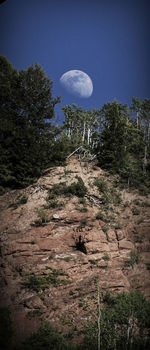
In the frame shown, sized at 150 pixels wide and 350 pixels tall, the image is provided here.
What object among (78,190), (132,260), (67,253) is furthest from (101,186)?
(67,253)

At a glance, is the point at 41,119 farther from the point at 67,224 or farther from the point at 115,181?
the point at 67,224

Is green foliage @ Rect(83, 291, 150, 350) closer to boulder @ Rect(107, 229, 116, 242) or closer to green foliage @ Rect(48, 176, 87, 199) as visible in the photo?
boulder @ Rect(107, 229, 116, 242)

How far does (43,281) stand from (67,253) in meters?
Result: 2.02

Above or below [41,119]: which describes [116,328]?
below

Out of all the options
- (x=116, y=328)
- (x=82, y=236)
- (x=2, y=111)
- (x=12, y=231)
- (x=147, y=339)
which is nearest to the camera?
(x=147, y=339)

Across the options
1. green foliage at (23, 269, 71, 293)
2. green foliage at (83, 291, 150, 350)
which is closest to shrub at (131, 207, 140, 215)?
green foliage at (83, 291, 150, 350)

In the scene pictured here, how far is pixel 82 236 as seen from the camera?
31.6 feet

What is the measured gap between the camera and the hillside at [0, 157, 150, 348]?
267 inches

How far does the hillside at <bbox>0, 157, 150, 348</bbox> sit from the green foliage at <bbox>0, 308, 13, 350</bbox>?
0.74 feet

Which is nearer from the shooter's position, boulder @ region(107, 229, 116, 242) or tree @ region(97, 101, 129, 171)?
boulder @ region(107, 229, 116, 242)

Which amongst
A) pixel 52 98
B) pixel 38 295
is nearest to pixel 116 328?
pixel 38 295

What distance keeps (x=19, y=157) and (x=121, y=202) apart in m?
11.1

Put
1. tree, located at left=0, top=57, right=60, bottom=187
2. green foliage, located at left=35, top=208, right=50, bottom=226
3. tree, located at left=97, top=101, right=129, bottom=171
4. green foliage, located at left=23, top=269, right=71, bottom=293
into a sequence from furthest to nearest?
tree, located at left=97, top=101, right=129, bottom=171, tree, located at left=0, top=57, right=60, bottom=187, green foliage, located at left=35, top=208, right=50, bottom=226, green foliage, located at left=23, top=269, right=71, bottom=293

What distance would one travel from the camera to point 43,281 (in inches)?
301
